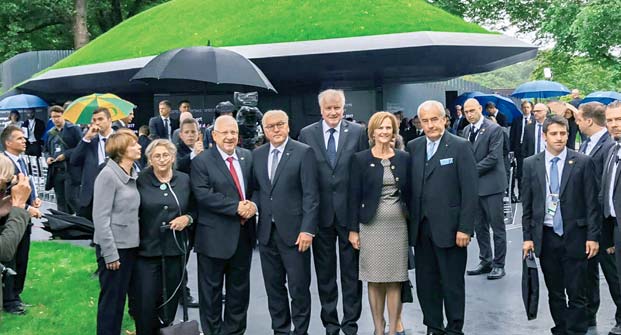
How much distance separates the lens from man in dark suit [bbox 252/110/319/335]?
5.94 meters

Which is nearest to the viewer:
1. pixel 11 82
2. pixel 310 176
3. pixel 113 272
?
pixel 113 272

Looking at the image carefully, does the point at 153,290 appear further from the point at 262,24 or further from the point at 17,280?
the point at 262,24

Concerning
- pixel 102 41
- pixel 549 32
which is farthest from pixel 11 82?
pixel 549 32

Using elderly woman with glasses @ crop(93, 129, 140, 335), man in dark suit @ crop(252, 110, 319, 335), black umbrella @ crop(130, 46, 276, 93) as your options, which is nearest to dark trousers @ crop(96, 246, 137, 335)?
elderly woman with glasses @ crop(93, 129, 140, 335)

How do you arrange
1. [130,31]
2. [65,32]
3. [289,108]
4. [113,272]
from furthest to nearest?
[65,32] < [130,31] < [289,108] < [113,272]

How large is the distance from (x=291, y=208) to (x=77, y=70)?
15879mm

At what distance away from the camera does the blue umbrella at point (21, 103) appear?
1920 cm

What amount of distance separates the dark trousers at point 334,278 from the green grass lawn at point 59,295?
191 cm

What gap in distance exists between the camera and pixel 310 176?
594cm

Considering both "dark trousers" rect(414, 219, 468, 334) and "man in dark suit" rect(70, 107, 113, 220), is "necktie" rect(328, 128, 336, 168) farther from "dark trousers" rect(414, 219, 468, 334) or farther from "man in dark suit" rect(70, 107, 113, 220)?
"man in dark suit" rect(70, 107, 113, 220)

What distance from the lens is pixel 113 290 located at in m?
5.60

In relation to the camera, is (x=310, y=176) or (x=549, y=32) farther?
(x=549, y=32)

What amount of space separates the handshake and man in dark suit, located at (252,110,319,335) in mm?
135

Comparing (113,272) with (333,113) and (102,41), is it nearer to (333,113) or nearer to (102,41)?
(333,113)
